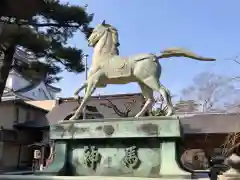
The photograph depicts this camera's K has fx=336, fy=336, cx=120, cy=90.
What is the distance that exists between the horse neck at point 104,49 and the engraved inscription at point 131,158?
1.77 m

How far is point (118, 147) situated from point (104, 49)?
1.90 m

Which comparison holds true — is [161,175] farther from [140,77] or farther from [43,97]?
[43,97]

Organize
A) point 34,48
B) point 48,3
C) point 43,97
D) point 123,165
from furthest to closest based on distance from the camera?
point 43,97 < point 48,3 < point 34,48 < point 123,165

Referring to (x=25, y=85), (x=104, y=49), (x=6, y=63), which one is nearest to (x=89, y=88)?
(x=104, y=49)

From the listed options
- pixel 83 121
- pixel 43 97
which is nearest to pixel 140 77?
pixel 83 121

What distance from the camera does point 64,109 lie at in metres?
24.5

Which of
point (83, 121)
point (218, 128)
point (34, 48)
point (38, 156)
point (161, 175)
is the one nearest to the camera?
point (161, 175)

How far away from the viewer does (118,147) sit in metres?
5.62

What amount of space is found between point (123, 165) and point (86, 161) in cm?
66

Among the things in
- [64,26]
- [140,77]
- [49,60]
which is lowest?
[140,77]

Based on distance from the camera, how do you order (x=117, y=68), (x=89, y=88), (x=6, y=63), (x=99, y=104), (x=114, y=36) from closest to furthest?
(x=117, y=68) < (x=89, y=88) < (x=114, y=36) < (x=6, y=63) < (x=99, y=104)

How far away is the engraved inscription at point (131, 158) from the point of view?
5.42 m

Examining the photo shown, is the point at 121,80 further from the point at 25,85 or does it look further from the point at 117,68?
the point at 25,85

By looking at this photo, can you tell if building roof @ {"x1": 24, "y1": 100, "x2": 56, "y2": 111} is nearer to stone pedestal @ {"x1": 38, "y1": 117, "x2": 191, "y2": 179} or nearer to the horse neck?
A: the horse neck
